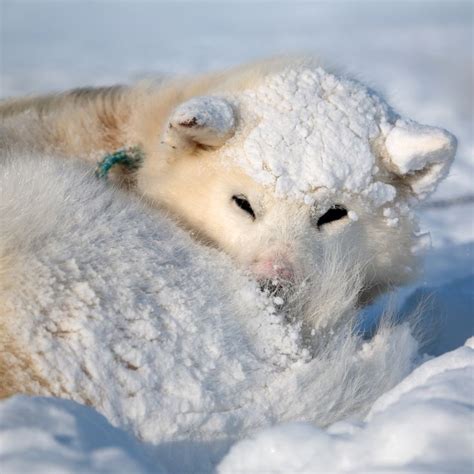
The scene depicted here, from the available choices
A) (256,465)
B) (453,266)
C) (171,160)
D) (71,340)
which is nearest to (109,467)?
(256,465)

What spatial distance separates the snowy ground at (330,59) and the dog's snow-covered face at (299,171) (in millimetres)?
400

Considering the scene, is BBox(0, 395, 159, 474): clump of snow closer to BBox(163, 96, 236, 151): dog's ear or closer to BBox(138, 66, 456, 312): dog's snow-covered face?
BBox(138, 66, 456, 312): dog's snow-covered face

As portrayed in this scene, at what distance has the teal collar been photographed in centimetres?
282

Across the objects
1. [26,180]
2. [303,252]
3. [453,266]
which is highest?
[26,180]

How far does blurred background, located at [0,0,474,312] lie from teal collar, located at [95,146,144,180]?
2.08 ft

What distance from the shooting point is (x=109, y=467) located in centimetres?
121

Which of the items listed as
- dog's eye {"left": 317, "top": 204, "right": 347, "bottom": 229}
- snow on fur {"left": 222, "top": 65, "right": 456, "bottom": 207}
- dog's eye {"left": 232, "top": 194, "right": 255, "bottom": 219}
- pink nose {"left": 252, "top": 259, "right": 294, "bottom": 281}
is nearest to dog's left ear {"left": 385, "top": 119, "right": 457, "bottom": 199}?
snow on fur {"left": 222, "top": 65, "right": 456, "bottom": 207}

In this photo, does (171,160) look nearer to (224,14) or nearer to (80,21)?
(80,21)

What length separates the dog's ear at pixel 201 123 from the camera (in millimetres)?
2492

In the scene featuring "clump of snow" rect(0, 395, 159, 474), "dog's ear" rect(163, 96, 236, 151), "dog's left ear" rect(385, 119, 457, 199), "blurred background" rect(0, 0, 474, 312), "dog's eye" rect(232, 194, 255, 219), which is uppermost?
"dog's ear" rect(163, 96, 236, 151)

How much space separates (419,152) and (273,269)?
0.82m

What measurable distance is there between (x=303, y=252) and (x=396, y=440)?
1.22m

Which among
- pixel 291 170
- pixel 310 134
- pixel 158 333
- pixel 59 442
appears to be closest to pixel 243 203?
pixel 291 170

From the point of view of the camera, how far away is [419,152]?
266 cm
